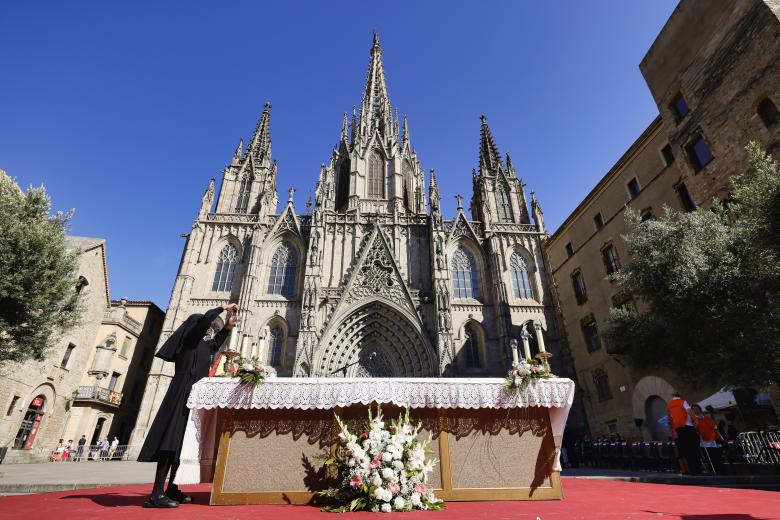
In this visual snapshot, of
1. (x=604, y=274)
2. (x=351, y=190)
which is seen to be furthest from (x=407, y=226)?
(x=604, y=274)

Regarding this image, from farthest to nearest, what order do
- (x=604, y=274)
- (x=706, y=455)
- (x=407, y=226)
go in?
(x=407, y=226) → (x=604, y=274) → (x=706, y=455)

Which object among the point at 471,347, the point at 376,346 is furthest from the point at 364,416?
the point at 471,347

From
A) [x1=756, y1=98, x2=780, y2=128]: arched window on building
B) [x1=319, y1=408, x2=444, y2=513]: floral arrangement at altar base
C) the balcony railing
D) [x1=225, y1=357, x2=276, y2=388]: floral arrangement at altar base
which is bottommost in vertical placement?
[x1=319, y1=408, x2=444, y2=513]: floral arrangement at altar base

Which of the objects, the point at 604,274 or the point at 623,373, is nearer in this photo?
the point at 623,373

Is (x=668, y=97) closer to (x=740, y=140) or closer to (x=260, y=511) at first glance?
(x=740, y=140)

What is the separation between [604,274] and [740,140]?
887cm

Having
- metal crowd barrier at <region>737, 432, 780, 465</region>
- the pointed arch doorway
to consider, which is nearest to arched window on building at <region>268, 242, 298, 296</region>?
the pointed arch doorway

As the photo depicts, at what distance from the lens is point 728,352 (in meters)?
10.6

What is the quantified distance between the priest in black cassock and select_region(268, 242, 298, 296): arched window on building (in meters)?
20.1

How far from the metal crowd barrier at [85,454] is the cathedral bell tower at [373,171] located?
60.6 feet

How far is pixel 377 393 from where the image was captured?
16.6ft

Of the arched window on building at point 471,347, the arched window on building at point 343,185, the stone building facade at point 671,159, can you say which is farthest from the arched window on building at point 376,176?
the stone building facade at point 671,159

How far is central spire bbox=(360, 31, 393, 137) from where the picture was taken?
35594mm

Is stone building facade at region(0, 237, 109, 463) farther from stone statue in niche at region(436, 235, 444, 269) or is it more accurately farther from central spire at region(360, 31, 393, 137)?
central spire at region(360, 31, 393, 137)
